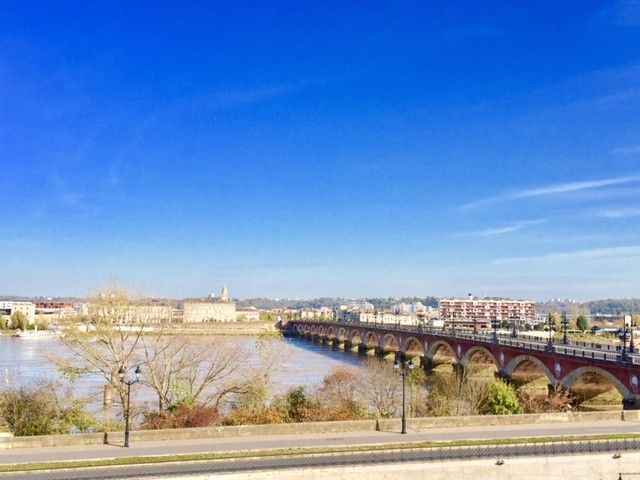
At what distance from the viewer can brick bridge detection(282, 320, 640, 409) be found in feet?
151

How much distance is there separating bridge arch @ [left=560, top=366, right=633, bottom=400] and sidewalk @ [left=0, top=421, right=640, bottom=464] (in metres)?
15.6

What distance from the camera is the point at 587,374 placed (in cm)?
5153

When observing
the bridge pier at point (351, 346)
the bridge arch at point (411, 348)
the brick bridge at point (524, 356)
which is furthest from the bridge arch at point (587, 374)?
the bridge pier at point (351, 346)

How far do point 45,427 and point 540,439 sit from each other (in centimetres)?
2164

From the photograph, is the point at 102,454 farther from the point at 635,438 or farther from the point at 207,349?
the point at 635,438

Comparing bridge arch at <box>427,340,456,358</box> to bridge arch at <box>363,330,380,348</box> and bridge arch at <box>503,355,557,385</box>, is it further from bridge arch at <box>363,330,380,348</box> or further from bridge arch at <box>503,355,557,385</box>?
bridge arch at <box>363,330,380,348</box>

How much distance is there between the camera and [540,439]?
2691 centimetres

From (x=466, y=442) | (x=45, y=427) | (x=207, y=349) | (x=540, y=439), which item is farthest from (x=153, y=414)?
(x=540, y=439)

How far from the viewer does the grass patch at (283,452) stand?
21.8 metres

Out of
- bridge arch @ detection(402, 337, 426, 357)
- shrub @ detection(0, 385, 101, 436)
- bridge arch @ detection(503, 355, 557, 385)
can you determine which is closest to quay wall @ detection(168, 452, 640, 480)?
shrub @ detection(0, 385, 101, 436)

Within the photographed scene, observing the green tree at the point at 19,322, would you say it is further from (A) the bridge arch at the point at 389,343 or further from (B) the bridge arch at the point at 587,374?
(B) the bridge arch at the point at 587,374

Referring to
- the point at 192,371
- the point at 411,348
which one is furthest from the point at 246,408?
the point at 411,348

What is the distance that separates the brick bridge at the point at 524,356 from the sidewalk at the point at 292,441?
52.2 ft

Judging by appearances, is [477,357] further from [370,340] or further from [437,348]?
[370,340]
